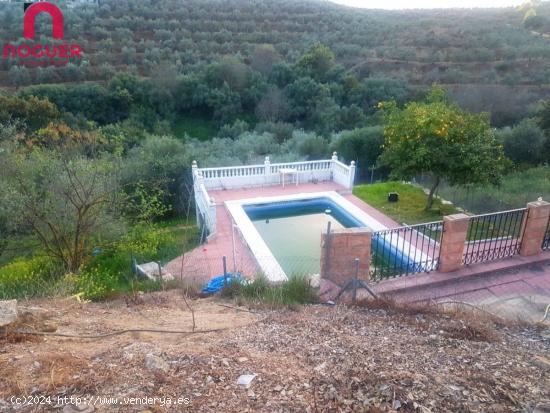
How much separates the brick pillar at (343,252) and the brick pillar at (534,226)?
2884mm

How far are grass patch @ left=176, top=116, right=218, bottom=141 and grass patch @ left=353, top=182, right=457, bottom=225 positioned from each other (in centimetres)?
1419

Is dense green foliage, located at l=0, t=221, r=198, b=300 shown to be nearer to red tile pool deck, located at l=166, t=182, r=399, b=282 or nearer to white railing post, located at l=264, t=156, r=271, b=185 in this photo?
red tile pool deck, located at l=166, t=182, r=399, b=282

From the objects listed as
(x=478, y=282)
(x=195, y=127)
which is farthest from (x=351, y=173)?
(x=195, y=127)

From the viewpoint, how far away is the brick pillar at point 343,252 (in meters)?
5.45

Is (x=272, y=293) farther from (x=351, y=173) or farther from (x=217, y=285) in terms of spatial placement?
(x=351, y=173)

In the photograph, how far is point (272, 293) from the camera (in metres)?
5.18

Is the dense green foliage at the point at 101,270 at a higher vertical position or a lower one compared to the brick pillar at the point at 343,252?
lower

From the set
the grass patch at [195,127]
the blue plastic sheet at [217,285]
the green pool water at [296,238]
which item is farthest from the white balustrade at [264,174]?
the grass patch at [195,127]

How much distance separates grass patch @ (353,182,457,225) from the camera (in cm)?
991

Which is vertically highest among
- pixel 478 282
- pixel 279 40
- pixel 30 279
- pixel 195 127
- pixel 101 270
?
pixel 279 40

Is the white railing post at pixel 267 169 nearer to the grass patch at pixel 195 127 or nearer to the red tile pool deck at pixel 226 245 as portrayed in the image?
the red tile pool deck at pixel 226 245

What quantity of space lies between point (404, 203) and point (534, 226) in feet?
15.7

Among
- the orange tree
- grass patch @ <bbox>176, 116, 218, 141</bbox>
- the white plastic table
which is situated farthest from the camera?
grass patch @ <bbox>176, 116, 218, 141</bbox>

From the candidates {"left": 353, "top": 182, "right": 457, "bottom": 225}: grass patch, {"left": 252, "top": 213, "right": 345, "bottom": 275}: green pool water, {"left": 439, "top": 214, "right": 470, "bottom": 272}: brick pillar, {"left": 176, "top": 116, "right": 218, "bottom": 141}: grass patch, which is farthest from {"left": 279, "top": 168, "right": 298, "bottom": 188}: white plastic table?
{"left": 176, "top": 116, "right": 218, "bottom": 141}: grass patch
